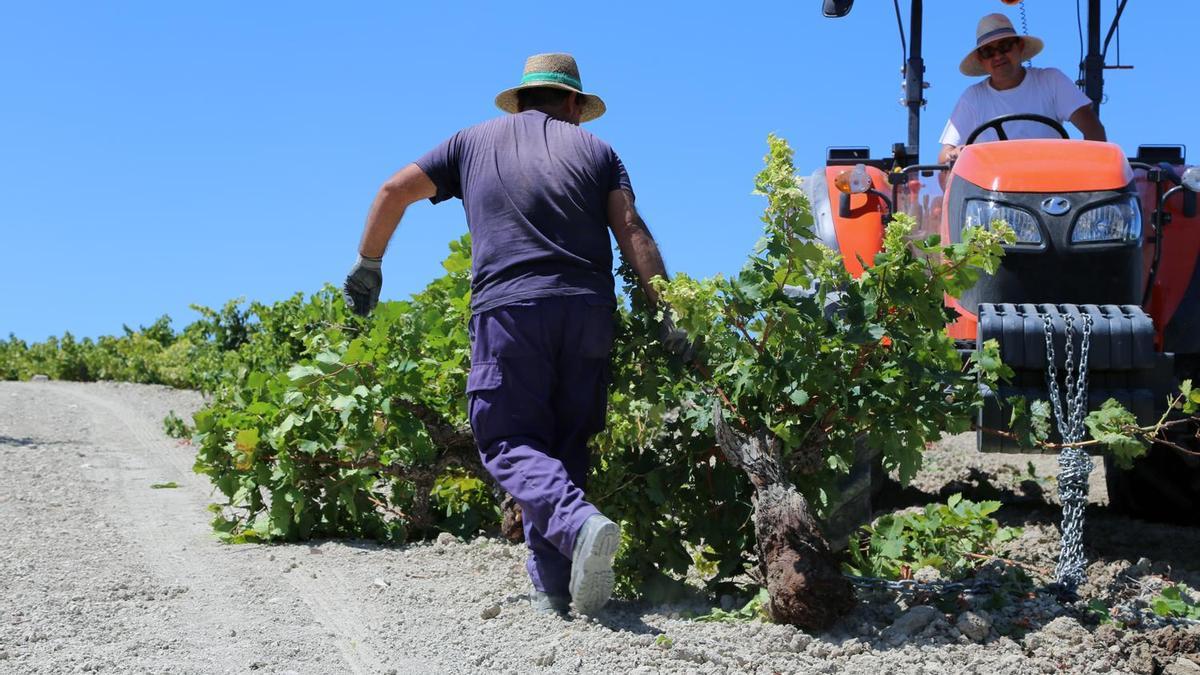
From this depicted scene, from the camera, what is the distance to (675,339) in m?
4.41

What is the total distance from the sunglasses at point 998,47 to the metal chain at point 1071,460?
8.77 ft

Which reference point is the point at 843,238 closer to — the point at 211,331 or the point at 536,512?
the point at 536,512

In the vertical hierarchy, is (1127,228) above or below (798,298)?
above

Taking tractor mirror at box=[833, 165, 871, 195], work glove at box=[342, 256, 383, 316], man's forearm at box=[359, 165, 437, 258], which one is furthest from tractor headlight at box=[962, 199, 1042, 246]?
work glove at box=[342, 256, 383, 316]

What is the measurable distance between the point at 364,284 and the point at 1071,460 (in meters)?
2.73

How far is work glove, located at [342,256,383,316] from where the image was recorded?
5109 millimetres

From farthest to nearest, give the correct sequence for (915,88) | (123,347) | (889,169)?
1. (123,347)
2. (915,88)
3. (889,169)

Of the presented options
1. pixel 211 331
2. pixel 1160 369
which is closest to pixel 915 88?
pixel 1160 369

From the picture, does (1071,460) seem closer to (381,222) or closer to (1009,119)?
(1009,119)

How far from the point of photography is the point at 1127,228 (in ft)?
18.3

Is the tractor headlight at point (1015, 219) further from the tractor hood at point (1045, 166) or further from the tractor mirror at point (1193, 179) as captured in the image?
the tractor mirror at point (1193, 179)

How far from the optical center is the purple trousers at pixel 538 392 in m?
4.38

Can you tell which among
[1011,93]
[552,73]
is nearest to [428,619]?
[552,73]

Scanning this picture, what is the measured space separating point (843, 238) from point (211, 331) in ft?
34.8
